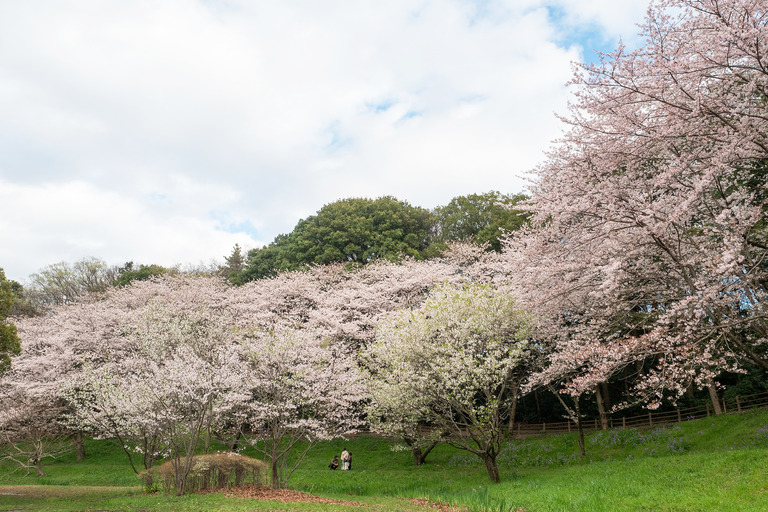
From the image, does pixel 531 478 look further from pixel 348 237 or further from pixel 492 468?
pixel 348 237

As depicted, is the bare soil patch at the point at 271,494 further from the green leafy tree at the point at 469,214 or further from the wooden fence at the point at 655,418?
the green leafy tree at the point at 469,214

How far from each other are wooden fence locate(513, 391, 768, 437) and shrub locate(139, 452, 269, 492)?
46.8 ft

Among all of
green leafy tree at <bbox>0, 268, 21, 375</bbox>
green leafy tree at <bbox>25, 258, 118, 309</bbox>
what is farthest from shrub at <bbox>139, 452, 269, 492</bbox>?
green leafy tree at <bbox>25, 258, 118, 309</bbox>

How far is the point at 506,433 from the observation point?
23.1 m

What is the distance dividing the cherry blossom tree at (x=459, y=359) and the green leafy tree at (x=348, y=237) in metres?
19.1

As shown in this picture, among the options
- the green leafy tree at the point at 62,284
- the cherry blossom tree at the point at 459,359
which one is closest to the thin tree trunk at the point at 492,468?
the cherry blossom tree at the point at 459,359

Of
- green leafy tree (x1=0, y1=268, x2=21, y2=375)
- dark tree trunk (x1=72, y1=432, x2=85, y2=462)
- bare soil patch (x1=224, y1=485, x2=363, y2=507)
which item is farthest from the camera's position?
dark tree trunk (x1=72, y1=432, x2=85, y2=462)

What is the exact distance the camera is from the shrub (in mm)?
14336

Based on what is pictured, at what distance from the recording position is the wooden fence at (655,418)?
1867 cm

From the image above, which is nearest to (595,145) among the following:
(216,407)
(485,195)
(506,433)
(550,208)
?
(550,208)

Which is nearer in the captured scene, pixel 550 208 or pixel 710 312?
pixel 710 312

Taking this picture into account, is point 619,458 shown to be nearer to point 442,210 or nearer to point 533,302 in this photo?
point 533,302

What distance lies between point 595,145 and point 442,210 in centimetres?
2952

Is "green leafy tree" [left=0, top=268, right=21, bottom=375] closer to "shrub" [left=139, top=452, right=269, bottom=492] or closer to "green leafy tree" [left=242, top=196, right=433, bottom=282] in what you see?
"shrub" [left=139, top=452, right=269, bottom=492]
